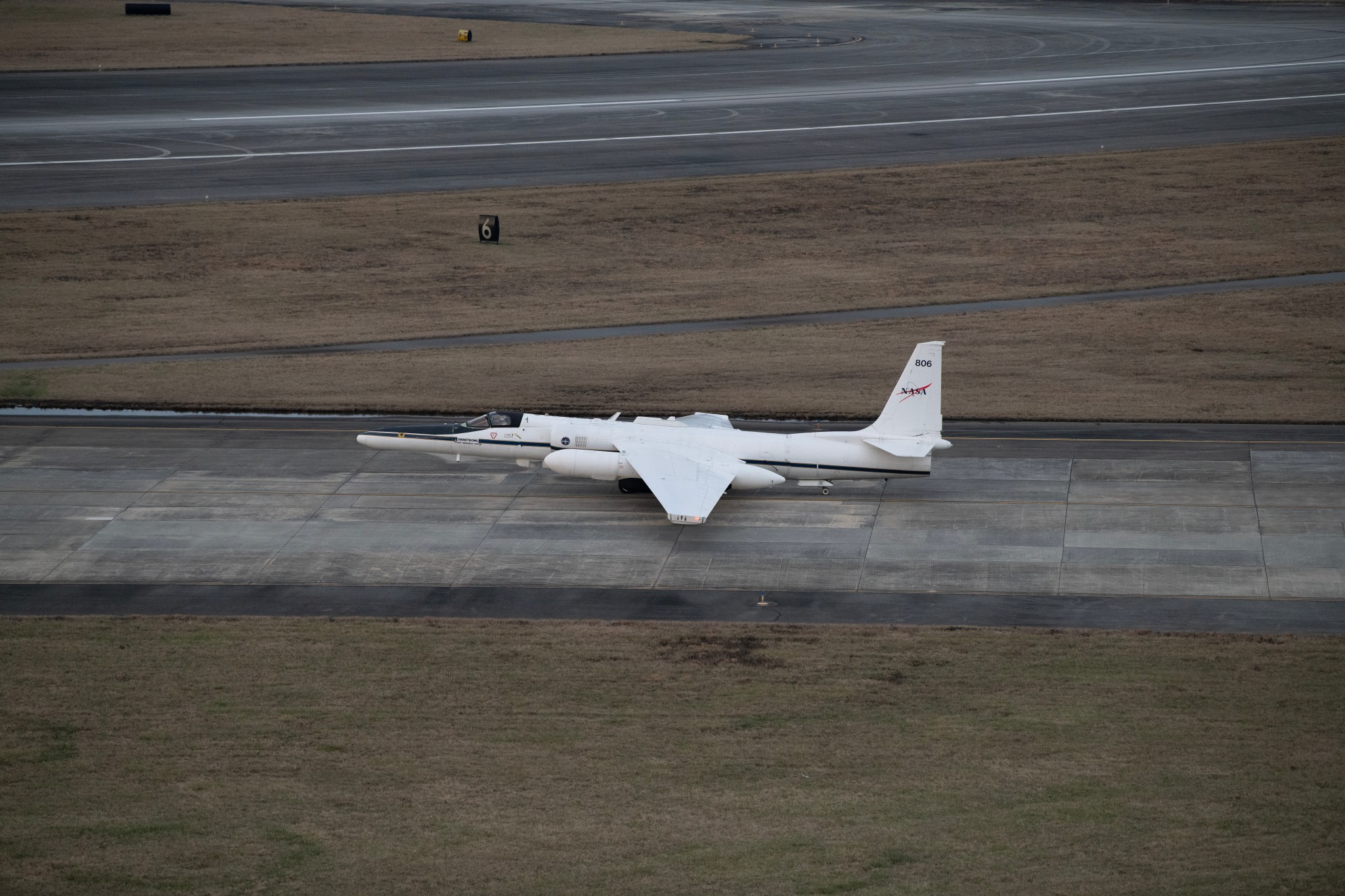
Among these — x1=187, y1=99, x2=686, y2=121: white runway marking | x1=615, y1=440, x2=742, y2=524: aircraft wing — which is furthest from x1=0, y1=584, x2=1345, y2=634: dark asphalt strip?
x1=187, y1=99, x2=686, y2=121: white runway marking

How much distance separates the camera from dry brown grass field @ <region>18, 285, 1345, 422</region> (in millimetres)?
51812

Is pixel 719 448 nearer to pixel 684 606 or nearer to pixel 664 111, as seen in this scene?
pixel 684 606

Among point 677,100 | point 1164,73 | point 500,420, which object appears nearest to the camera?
point 500,420

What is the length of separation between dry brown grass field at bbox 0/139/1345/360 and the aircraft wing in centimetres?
1960

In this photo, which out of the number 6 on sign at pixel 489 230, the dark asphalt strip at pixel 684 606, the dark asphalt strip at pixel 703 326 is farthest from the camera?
the number 6 on sign at pixel 489 230

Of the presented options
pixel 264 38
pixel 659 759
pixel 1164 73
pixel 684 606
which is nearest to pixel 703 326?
pixel 684 606

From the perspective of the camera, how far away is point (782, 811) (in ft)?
95.7

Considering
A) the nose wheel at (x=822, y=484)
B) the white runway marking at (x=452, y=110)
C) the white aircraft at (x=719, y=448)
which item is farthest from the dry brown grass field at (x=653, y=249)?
the white runway marking at (x=452, y=110)

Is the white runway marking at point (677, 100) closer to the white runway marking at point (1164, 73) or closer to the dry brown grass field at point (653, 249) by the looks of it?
the white runway marking at point (1164, 73)

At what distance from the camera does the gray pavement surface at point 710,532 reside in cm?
3834

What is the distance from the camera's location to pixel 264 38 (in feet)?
392

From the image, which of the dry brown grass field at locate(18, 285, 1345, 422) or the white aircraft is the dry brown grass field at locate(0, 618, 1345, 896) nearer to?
the white aircraft

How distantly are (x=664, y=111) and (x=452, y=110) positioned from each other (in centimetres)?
1400

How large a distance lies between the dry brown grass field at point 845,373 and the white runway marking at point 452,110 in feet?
138
